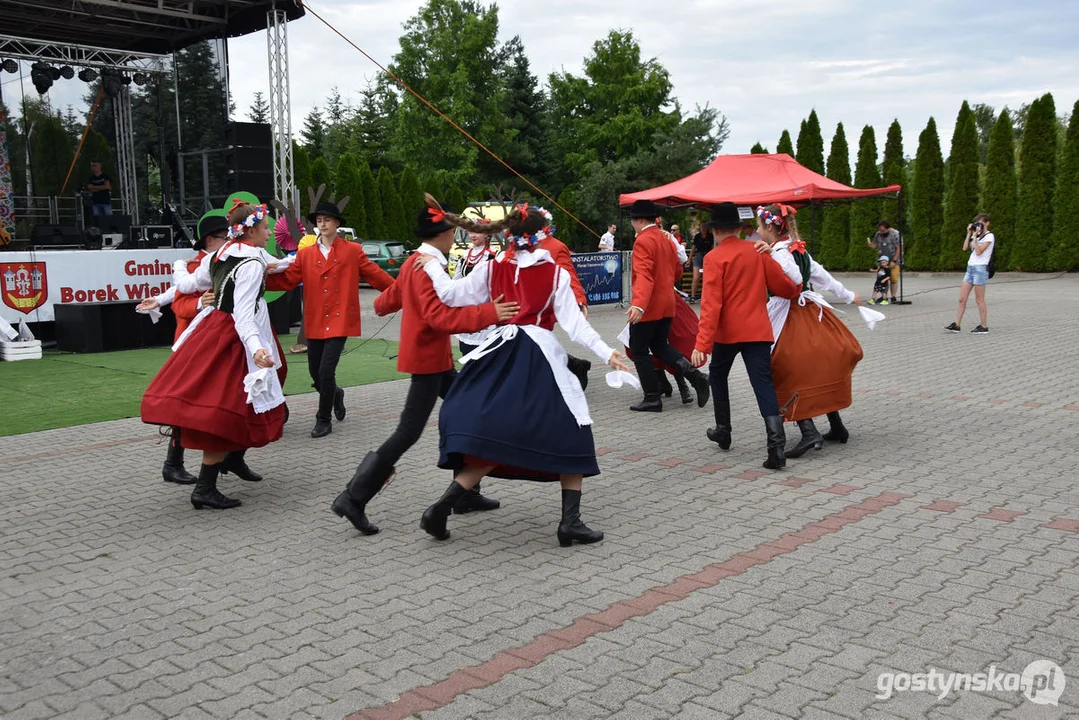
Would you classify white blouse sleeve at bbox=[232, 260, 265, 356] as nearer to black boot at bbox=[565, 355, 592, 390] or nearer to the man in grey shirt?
black boot at bbox=[565, 355, 592, 390]

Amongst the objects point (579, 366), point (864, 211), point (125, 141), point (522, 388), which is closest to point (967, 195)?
point (864, 211)

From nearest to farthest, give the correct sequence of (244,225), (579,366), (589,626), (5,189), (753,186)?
(589,626) → (244,225) → (579,366) → (5,189) → (753,186)

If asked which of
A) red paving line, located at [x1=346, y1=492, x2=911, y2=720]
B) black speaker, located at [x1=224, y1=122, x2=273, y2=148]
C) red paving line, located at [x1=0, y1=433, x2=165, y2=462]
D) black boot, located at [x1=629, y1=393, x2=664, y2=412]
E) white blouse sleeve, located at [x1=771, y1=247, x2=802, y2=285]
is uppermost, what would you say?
black speaker, located at [x1=224, y1=122, x2=273, y2=148]

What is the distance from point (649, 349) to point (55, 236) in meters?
13.1

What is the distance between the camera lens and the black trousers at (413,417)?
5090mm

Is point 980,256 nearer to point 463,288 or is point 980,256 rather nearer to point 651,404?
point 651,404

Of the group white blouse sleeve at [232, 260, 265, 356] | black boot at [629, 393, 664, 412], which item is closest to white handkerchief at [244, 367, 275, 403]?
white blouse sleeve at [232, 260, 265, 356]

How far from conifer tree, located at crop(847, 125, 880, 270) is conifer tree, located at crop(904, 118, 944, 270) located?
1.60 metres

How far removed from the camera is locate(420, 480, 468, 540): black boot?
492 cm

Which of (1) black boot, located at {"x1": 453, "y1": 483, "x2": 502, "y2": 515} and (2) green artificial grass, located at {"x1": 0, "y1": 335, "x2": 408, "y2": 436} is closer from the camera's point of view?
(1) black boot, located at {"x1": 453, "y1": 483, "x2": 502, "y2": 515}

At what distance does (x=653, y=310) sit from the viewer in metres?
8.80

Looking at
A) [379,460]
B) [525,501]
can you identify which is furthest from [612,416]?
[379,460]

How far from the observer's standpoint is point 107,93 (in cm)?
1891

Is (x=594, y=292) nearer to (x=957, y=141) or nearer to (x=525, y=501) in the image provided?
(x=525, y=501)
